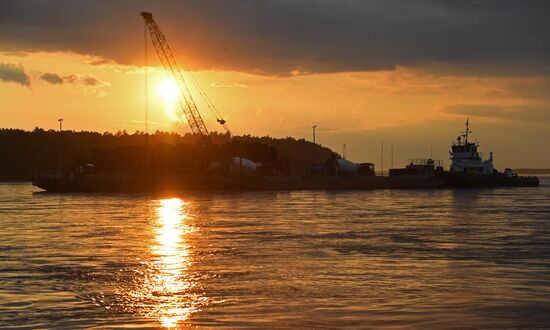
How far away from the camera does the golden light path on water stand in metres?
26.4

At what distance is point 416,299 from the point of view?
29.0 metres

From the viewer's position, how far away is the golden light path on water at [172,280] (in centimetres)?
2641

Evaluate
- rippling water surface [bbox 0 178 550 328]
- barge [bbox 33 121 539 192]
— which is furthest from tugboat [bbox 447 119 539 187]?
rippling water surface [bbox 0 178 550 328]

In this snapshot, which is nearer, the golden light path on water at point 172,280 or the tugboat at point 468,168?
the golden light path on water at point 172,280

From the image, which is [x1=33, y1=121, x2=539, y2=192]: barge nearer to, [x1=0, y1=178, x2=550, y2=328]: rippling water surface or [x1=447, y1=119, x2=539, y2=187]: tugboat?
[x1=447, y1=119, x2=539, y2=187]: tugboat

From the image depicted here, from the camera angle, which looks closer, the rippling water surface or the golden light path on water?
the rippling water surface

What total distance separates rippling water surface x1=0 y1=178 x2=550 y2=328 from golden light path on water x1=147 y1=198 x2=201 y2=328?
7cm

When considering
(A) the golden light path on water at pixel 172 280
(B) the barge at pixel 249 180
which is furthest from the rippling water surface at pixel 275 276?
(B) the barge at pixel 249 180

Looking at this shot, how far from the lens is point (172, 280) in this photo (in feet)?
111

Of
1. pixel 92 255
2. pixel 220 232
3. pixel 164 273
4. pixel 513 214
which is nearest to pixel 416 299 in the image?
pixel 164 273

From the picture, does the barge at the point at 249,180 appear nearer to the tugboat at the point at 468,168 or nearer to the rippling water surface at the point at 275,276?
the tugboat at the point at 468,168

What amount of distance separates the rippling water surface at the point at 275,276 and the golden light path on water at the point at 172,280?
0.22 feet

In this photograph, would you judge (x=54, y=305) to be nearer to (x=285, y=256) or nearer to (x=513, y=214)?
(x=285, y=256)

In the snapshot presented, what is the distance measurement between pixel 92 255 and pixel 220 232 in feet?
58.3
